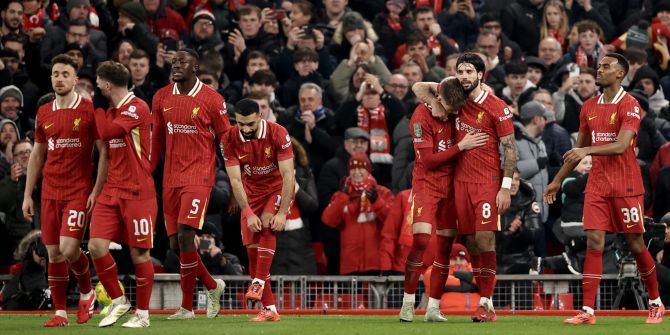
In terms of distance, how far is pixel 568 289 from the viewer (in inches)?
694

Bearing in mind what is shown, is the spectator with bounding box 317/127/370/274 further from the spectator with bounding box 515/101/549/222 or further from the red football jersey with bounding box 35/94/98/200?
the red football jersey with bounding box 35/94/98/200

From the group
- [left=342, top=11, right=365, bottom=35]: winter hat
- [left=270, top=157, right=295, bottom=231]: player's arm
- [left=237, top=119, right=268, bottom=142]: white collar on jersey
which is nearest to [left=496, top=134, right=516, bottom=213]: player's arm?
[left=270, top=157, right=295, bottom=231]: player's arm

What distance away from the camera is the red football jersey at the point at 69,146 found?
50.7 ft

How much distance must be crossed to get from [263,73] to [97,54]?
291cm

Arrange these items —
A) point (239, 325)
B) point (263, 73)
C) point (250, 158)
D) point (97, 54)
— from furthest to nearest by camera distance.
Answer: point (97, 54) < point (263, 73) < point (250, 158) < point (239, 325)

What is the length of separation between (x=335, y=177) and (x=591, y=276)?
20.3 feet

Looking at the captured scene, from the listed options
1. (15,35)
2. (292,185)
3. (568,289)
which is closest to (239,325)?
(292,185)

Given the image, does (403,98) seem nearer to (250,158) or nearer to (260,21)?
(260,21)

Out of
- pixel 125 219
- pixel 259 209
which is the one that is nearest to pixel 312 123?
pixel 259 209

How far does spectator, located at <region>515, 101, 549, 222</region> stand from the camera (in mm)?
20062

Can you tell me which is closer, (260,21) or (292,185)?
(292,185)

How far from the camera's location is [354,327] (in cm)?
1484

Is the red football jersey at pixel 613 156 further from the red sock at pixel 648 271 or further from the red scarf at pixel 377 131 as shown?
the red scarf at pixel 377 131

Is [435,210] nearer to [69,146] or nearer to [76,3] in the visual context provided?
[69,146]
